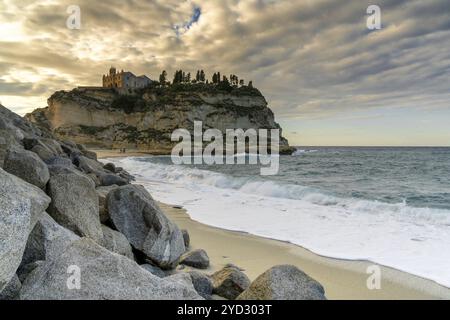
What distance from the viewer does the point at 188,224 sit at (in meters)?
9.13

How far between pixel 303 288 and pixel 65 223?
310cm

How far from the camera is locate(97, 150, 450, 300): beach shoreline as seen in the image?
15.7ft

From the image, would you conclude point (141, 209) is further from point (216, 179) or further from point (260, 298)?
point (216, 179)

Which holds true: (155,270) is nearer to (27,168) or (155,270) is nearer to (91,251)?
(91,251)

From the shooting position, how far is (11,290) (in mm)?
2773

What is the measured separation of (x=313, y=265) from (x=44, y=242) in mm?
4307

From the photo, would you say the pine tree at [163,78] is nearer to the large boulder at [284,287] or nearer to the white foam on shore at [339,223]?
the white foam on shore at [339,223]

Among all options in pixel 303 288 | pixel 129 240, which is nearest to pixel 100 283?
pixel 303 288

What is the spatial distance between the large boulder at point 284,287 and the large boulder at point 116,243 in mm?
2194

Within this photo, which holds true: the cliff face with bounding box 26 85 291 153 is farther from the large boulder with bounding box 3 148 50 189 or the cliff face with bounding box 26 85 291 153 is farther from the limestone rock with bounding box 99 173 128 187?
the large boulder with bounding box 3 148 50 189

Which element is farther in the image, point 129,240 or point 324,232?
point 324,232

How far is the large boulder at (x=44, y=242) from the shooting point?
11.4 ft

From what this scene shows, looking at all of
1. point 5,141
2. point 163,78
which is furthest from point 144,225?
point 163,78

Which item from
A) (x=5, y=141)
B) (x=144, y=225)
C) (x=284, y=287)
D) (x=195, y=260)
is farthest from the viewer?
(x=5, y=141)
